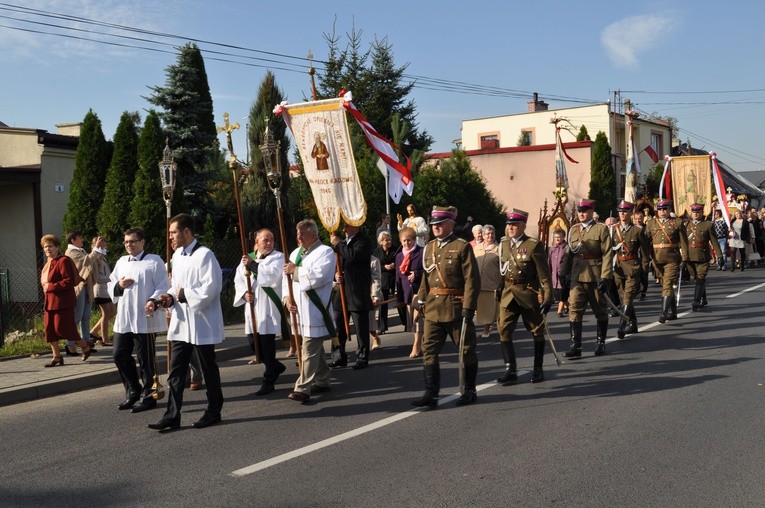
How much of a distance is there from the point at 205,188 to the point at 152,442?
42.1ft

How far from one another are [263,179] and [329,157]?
29.7ft

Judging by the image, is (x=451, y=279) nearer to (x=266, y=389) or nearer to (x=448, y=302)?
(x=448, y=302)

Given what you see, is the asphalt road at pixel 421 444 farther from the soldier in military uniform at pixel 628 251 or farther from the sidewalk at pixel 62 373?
the soldier in military uniform at pixel 628 251

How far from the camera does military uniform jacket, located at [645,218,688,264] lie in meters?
14.0

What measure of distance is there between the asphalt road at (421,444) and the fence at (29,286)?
6.56 meters

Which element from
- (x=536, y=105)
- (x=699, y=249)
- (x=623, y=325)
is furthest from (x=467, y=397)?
(x=536, y=105)

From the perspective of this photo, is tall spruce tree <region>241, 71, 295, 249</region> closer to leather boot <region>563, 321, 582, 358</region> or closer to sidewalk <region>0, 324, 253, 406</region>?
sidewalk <region>0, 324, 253, 406</region>

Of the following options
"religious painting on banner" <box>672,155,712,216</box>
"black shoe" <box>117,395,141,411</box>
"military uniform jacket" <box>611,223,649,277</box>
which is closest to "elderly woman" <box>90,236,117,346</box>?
"black shoe" <box>117,395,141,411</box>

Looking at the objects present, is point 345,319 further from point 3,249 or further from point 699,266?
point 3,249

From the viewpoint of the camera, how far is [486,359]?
10594mm

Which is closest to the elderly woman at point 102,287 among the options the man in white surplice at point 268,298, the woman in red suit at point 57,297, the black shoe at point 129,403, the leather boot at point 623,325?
the woman in red suit at point 57,297

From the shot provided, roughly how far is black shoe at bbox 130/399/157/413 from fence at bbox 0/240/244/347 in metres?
6.61

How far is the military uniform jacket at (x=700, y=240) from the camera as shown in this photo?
1520 centimetres

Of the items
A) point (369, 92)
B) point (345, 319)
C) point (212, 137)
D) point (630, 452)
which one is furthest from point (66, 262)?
point (369, 92)
